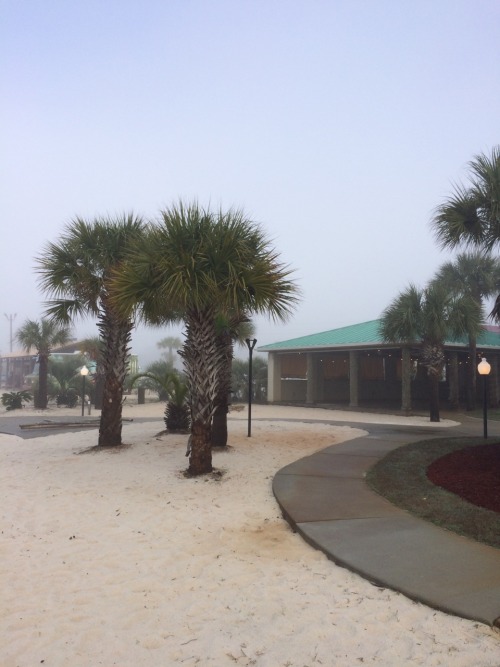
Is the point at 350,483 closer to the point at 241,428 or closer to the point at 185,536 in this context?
the point at 185,536

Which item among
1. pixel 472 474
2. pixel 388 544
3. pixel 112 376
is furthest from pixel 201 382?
pixel 472 474

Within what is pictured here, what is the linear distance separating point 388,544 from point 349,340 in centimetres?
2151

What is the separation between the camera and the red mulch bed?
6.57m

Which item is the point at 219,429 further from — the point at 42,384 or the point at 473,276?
the point at 473,276

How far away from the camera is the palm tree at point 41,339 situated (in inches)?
1001

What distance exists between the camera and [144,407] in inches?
1075

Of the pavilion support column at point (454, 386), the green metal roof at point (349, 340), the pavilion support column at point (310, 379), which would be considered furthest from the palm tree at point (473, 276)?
the pavilion support column at point (310, 379)

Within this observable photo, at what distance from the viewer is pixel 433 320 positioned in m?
18.9

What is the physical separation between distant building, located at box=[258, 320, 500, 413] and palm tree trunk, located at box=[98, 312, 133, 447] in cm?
1630

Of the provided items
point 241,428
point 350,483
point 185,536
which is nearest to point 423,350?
point 241,428

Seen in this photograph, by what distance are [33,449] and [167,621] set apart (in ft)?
30.6

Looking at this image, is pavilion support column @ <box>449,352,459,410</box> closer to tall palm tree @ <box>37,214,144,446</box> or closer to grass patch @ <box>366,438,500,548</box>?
grass patch @ <box>366,438,500,548</box>

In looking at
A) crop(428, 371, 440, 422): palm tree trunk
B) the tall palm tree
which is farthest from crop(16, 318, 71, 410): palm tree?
crop(428, 371, 440, 422): palm tree trunk

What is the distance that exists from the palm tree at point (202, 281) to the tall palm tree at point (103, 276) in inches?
105
